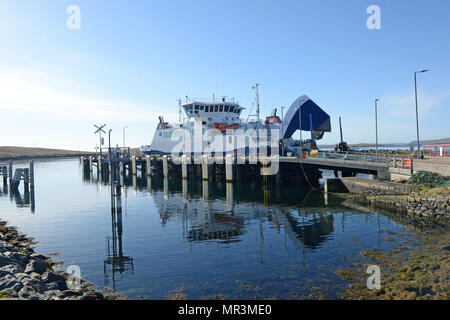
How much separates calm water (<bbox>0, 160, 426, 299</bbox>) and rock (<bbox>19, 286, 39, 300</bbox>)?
105 inches

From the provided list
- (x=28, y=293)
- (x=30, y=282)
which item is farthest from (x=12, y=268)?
(x=28, y=293)

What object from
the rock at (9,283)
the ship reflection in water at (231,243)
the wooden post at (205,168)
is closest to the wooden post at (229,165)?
the wooden post at (205,168)

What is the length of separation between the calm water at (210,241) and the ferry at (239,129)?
20.1m

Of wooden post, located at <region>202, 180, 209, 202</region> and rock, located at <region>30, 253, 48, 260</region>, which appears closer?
rock, located at <region>30, 253, 48, 260</region>

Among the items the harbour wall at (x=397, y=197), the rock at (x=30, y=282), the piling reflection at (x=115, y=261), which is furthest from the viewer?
the harbour wall at (x=397, y=197)

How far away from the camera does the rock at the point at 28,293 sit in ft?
27.3

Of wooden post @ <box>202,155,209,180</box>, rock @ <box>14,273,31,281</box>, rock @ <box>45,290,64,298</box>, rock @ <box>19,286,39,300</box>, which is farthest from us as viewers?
wooden post @ <box>202,155,209,180</box>

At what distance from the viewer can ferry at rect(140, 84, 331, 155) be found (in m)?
47.2

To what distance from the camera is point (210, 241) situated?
16078mm

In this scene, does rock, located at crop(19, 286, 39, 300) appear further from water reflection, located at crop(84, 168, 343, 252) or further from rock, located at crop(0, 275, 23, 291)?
water reflection, located at crop(84, 168, 343, 252)

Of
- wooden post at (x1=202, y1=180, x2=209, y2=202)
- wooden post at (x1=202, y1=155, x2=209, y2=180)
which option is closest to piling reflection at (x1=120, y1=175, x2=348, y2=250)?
wooden post at (x1=202, y1=180, x2=209, y2=202)

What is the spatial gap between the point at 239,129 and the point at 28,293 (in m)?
45.0

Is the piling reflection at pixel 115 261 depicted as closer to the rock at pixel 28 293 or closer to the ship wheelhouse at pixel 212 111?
the rock at pixel 28 293
